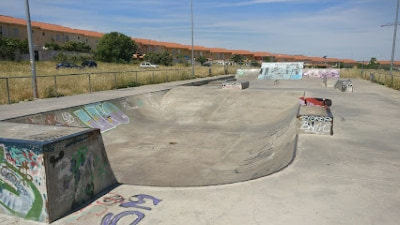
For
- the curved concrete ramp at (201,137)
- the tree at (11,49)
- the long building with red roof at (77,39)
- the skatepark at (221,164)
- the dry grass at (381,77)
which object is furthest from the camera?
the long building with red roof at (77,39)

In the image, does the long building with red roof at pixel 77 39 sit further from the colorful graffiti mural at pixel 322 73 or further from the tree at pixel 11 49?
the colorful graffiti mural at pixel 322 73

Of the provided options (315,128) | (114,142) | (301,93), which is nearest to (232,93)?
(301,93)

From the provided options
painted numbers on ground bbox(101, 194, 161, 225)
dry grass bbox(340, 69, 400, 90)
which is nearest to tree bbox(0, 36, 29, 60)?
dry grass bbox(340, 69, 400, 90)

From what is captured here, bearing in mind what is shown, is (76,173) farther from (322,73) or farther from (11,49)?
(11,49)

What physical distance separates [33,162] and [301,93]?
15105 millimetres

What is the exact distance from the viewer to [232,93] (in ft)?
58.5

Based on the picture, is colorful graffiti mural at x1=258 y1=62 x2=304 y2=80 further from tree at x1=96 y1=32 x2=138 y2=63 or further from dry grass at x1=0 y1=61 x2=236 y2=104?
tree at x1=96 y1=32 x2=138 y2=63

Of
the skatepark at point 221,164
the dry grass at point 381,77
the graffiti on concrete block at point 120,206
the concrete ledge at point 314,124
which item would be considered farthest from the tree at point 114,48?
the graffiti on concrete block at point 120,206

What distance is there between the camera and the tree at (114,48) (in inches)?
2542

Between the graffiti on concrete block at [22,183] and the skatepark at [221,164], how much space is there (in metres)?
0.07

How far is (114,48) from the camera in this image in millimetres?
64875

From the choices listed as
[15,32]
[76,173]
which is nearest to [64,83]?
[76,173]

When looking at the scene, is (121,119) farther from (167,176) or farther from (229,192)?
(229,192)

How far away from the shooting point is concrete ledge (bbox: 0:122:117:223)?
397 centimetres
